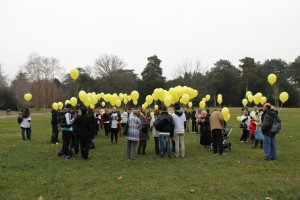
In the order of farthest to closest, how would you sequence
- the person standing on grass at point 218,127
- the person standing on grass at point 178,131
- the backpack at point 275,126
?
the person standing on grass at point 218,127 → the person standing on grass at point 178,131 → the backpack at point 275,126

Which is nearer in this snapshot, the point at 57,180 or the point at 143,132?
the point at 57,180

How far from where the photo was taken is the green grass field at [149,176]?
5543mm

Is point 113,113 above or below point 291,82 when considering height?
below

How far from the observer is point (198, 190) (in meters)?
5.73

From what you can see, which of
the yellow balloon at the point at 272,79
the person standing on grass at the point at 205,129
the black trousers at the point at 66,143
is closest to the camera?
the black trousers at the point at 66,143

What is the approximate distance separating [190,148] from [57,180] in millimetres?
6299

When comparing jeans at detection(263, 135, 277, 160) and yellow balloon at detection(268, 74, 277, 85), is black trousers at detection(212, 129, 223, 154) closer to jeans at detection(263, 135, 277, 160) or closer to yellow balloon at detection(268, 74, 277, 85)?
jeans at detection(263, 135, 277, 160)

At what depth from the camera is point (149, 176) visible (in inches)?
270

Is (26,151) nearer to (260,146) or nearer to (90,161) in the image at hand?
(90,161)

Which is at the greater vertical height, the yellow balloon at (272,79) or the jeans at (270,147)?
the yellow balloon at (272,79)

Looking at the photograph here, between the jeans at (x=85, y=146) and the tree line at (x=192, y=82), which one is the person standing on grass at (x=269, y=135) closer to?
the jeans at (x=85, y=146)

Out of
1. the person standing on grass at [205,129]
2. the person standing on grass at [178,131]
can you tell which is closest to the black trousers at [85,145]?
the person standing on grass at [178,131]

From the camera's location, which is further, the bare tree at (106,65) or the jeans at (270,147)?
the bare tree at (106,65)

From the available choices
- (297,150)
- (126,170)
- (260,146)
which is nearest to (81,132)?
(126,170)
